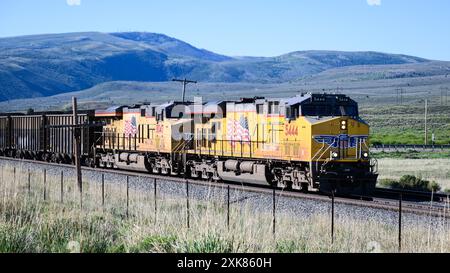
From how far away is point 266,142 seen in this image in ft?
72.9

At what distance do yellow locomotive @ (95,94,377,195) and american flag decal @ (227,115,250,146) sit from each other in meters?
0.04

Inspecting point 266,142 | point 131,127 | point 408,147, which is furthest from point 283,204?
point 408,147

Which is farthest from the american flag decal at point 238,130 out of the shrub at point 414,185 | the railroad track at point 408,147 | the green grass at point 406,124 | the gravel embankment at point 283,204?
Answer: the green grass at point 406,124

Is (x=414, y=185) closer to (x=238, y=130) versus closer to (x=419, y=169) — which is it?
(x=238, y=130)

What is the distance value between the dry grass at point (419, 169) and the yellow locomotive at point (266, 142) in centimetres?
755

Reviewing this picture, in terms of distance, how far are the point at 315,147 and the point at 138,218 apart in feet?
23.5

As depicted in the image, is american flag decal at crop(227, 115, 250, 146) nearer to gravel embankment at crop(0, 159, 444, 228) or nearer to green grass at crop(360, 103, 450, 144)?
gravel embankment at crop(0, 159, 444, 228)

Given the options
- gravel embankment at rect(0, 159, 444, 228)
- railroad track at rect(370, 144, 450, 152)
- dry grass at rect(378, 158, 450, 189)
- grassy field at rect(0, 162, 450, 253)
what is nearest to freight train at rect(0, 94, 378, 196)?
gravel embankment at rect(0, 159, 444, 228)

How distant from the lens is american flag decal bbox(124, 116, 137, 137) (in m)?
31.3

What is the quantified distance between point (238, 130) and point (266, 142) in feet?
6.04

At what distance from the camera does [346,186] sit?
20422mm
